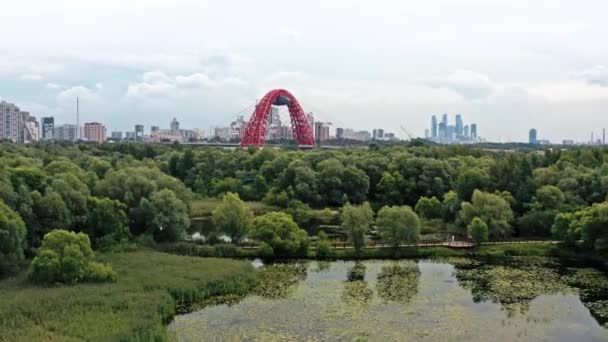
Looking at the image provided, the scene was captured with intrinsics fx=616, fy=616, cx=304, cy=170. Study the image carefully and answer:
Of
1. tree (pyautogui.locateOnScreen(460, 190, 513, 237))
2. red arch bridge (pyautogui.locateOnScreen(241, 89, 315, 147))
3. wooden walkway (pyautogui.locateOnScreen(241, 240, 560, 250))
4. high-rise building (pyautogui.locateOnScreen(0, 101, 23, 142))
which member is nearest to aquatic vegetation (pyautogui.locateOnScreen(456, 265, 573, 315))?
wooden walkway (pyautogui.locateOnScreen(241, 240, 560, 250))

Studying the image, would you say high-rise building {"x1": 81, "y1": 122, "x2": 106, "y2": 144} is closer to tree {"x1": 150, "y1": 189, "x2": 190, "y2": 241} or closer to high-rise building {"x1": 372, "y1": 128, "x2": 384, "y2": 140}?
high-rise building {"x1": 372, "y1": 128, "x2": 384, "y2": 140}

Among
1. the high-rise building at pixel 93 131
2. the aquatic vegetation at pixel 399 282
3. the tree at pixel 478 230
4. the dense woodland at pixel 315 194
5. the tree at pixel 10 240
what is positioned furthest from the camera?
the high-rise building at pixel 93 131

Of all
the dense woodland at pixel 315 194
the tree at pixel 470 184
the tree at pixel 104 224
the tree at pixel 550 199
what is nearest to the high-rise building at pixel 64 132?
the dense woodland at pixel 315 194

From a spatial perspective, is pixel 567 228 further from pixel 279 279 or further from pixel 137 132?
pixel 137 132

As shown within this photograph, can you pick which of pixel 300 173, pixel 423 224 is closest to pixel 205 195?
pixel 300 173

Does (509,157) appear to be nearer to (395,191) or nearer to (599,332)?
(395,191)

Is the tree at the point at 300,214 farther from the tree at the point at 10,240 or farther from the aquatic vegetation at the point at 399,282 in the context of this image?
the tree at the point at 10,240
